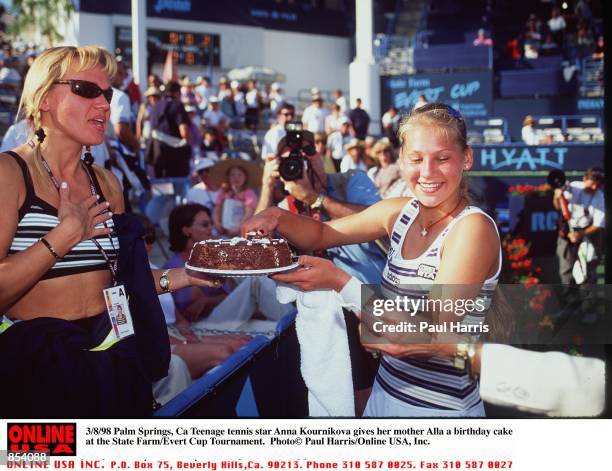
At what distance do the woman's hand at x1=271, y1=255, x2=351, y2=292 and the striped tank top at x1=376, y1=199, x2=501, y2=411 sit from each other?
5.7 inches

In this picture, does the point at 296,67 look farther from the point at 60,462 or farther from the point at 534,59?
the point at 60,462

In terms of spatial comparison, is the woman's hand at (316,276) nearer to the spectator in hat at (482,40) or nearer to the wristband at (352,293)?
the wristband at (352,293)

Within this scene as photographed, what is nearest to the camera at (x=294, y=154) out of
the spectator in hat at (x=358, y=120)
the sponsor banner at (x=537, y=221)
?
the sponsor banner at (x=537, y=221)

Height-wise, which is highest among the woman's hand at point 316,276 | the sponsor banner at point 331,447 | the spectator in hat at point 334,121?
the spectator in hat at point 334,121

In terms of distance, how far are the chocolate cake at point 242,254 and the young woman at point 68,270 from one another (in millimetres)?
204

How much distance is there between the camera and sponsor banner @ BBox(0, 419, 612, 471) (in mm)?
2445

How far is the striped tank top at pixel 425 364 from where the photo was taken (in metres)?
2.08

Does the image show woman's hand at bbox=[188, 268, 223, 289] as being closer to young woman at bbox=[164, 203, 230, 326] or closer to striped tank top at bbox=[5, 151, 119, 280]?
striped tank top at bbox=[5, 151, 119, 280]

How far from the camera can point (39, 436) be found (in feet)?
7.73

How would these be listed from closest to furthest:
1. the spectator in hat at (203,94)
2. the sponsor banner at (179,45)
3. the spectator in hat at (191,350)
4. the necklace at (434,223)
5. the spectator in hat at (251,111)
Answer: the necklace at (434,223) → the spectator in hat at (191,350) → the spectator in hat at (203,94) → the spectator in hat at (251,111) → the sponsor banner at (179,45)

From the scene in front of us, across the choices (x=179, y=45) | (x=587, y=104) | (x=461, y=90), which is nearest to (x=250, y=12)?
(x=179, y=45)

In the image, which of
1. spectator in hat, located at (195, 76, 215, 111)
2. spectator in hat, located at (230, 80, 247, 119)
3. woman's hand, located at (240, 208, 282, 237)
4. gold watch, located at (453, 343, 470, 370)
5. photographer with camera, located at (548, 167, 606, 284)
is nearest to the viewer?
gold watch, located at (453, 343, 470, 370)

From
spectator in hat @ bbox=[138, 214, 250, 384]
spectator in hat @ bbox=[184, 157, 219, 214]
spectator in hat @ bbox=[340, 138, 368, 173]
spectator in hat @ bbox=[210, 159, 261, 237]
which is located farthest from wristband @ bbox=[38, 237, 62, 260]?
spectator in hat @ bbox=[340, 138, 368, 173]

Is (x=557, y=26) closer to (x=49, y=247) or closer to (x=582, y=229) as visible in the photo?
(x=582, y=229)
